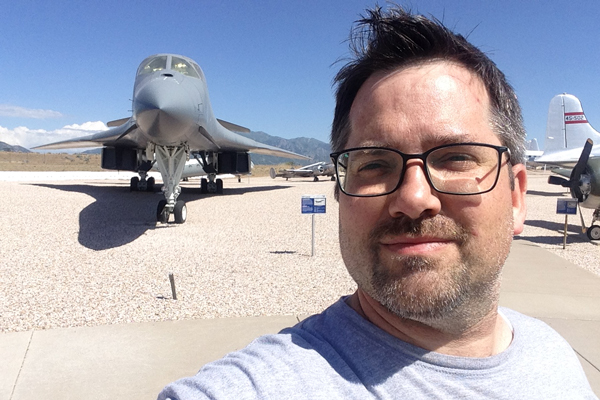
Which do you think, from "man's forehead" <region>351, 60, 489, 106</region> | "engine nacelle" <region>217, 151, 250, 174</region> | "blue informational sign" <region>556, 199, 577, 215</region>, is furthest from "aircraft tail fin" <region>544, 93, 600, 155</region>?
"man's forehead" <region>351, 60, 489, 106</region>

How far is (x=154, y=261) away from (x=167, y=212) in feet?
11.1

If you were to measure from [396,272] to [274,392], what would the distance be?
451 mm

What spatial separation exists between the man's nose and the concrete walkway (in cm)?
296

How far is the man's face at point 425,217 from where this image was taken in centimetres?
111

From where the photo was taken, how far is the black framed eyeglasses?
114cm

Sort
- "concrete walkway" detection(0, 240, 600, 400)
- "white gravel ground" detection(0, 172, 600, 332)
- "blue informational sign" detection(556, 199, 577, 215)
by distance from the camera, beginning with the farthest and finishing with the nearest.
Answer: "blue informational sign" detection(556, 199, 577, 215) → "white gravel ground" detection(0, 172, 600, 332) → "concrete walkway" detection(0, 240, 600, 400)

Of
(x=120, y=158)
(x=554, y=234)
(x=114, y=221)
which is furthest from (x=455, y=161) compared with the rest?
(x=120, y=158)

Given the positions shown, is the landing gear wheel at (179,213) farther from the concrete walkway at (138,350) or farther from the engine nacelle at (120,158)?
the engine nacelle at (120,158)

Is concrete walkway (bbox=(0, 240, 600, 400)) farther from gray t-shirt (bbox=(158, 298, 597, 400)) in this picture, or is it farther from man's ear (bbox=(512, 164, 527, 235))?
man's ear (bbox=(512, 164, 527, 235))

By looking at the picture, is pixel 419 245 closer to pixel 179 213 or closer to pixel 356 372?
pixel 356 372

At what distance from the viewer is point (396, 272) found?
1.12 meters

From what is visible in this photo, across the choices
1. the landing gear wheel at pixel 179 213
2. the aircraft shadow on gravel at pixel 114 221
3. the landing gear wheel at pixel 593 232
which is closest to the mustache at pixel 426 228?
the aircraft shadow on gravel at pixel 114 221

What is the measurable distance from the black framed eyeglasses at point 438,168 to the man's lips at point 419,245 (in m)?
0.14

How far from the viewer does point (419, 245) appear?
1.11m
